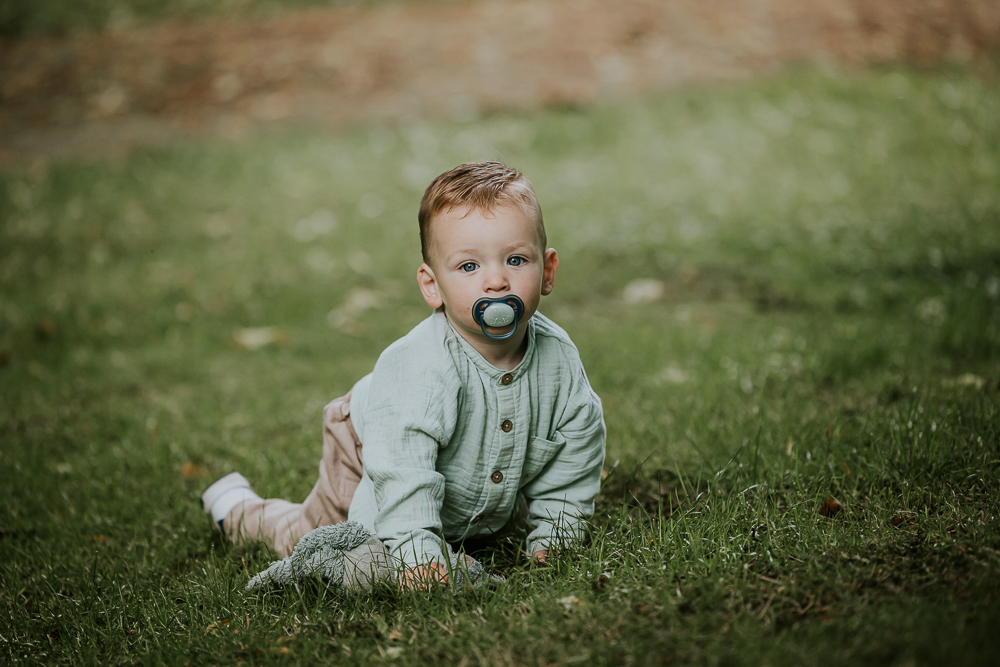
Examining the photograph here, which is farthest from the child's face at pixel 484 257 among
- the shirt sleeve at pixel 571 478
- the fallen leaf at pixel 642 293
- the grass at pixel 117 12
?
the grass at pixel 117 12

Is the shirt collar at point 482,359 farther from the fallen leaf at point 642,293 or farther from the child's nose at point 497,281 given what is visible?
the fallen leaf at point 642,293

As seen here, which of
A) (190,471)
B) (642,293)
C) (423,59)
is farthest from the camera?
(423,59)

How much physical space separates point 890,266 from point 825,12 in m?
5.92

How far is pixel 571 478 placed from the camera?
246 cm

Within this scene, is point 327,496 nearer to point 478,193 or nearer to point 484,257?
point 484,257

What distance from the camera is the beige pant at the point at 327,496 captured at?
2.57 meters

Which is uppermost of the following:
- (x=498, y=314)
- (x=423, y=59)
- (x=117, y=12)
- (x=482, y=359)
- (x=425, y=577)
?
(x=117, y=12)

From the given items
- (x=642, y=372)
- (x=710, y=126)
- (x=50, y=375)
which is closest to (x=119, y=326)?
(x=50, y=375)

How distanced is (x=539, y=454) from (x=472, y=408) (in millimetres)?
249

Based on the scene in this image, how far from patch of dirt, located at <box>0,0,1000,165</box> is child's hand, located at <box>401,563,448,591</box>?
23.0ft

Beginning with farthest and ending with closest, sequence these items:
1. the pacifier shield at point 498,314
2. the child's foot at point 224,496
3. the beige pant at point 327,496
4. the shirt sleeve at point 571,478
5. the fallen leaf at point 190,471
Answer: the fallen leaf at point 190,471 < the child's foot at point 224,496 < the beige pant at point 327,496 < the shirt sleeve at point 571,478 < the pacifier shield at point 498,314

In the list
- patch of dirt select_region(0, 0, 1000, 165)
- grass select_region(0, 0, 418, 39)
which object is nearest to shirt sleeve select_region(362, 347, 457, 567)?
patch of dirt select_region(0, 0, 1000, 165)

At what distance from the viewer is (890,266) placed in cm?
561

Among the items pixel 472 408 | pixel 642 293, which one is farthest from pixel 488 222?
pixel 642 293
